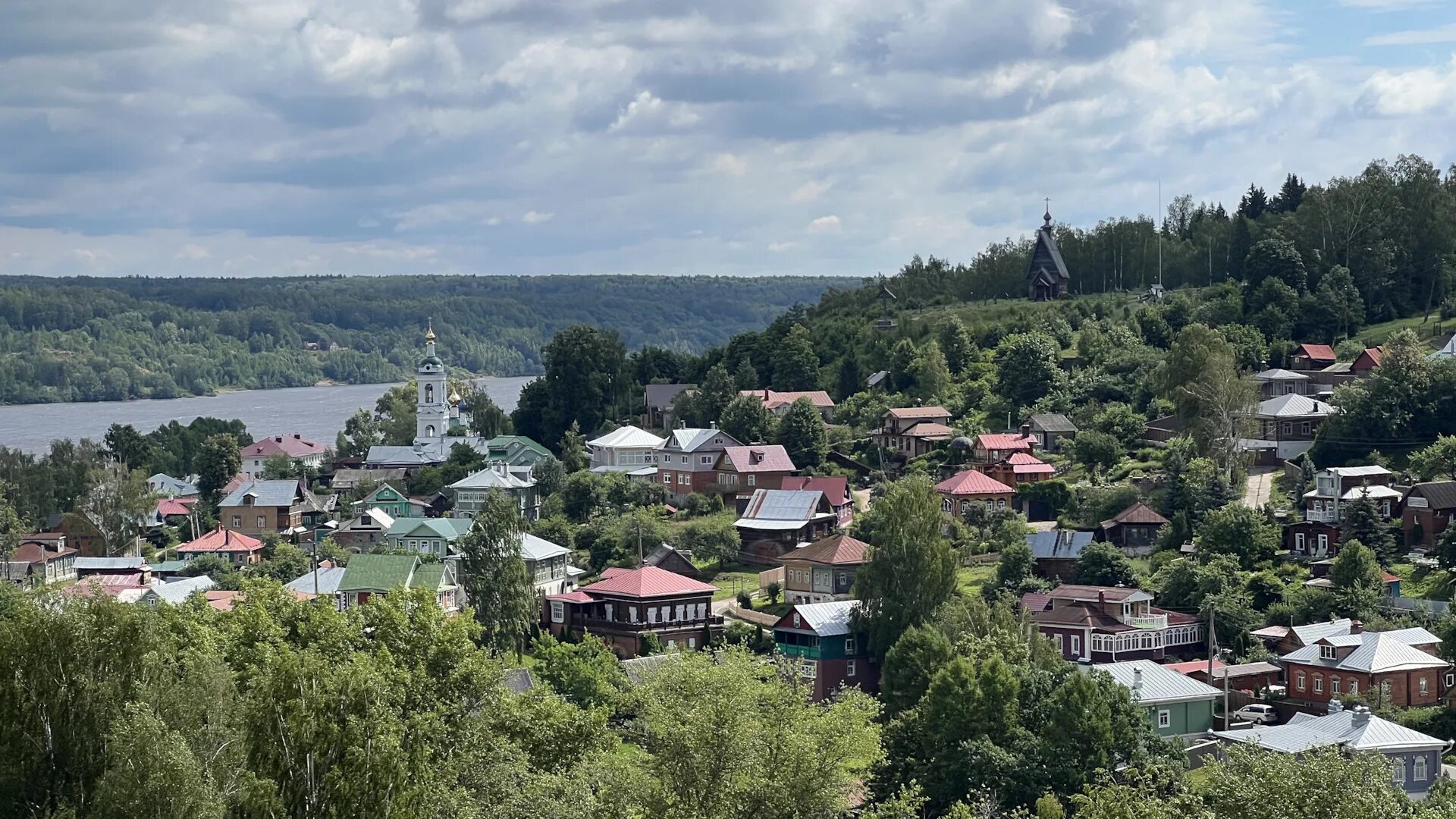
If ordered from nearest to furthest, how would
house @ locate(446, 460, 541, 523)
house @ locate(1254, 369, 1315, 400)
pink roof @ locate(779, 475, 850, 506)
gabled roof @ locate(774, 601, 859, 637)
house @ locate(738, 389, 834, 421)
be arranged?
gabled roof @ locate(774, 601, 859, 637) → pink roof @ locate(779, 475, 850, 506) → house @ locate(1254, 369, 1315, 400) → house @ locate(446, 460, 541, 523) → house @ locate(738, 389, 834, 421)

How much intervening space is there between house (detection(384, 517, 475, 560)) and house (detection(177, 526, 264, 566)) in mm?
5041

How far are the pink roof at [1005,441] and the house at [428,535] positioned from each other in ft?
54.2

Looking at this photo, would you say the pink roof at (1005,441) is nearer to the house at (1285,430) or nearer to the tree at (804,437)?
the tree at (804,437)

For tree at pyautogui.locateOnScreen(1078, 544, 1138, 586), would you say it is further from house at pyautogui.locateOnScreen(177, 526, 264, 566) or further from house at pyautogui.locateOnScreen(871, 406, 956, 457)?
house at pyautogui.locateOnScreen(177, 526, 264, 566)

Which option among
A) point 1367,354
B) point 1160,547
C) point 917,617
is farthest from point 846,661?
point 1367,354

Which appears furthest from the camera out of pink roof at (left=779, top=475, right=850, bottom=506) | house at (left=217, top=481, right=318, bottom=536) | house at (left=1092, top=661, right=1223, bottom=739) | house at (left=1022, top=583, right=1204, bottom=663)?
house at (left=217, top=481, right=318, bottom=536)

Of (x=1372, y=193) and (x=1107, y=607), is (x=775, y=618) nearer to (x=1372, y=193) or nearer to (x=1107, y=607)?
(x=1107, y=607)

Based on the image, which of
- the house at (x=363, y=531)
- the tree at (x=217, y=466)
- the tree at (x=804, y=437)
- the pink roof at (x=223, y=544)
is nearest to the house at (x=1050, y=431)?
the tree at (x=804, y=437)

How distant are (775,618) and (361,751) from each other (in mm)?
26171

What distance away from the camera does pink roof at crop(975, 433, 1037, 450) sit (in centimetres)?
6312

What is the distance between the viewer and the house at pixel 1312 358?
68562mm

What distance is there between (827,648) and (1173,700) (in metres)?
9.35

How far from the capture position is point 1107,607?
1864 inches

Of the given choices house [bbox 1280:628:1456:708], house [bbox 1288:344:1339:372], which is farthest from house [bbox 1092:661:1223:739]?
house [bbox 1288:344:1339:372]
